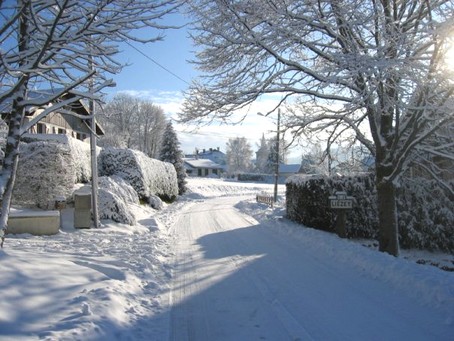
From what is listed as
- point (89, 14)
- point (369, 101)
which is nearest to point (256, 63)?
point (369, 101)

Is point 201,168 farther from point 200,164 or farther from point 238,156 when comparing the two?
point 238,156

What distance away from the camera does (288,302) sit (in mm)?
5602

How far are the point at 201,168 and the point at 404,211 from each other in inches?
3094

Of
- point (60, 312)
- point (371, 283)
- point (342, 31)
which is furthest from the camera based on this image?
point (342, 31)

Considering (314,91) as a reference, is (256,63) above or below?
above

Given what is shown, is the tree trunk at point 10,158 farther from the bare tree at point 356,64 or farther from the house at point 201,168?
the house at point 201,168

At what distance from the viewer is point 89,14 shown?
16.4 ft

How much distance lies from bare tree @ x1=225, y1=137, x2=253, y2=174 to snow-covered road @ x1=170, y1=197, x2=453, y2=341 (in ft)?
298

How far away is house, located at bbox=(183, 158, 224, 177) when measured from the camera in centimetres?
9012

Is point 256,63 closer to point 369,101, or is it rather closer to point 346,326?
point 369,101

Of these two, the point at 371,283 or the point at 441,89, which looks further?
the point at 441,89

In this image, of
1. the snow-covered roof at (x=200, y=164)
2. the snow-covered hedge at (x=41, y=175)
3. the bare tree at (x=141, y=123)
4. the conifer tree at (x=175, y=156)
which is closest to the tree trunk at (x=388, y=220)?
the snow-covered hedge at (x=41, y=175)

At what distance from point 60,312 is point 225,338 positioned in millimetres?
1887

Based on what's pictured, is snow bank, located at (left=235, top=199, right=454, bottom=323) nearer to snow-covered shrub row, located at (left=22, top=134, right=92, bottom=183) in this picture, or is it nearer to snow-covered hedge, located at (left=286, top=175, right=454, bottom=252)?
snow-covered hedge, located at (left=286, top=175, right=454, bottom=252)
